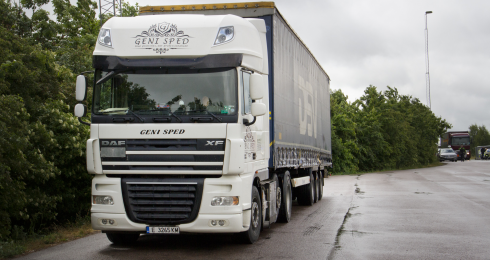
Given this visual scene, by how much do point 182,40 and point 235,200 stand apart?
250 cm

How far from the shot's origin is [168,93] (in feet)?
25.1

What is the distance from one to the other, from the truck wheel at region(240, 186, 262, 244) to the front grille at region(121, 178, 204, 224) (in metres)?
1.17

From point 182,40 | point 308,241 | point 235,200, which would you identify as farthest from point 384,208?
point 182,40

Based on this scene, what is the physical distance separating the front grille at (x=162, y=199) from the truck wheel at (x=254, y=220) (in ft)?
3.84

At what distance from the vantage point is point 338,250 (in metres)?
7.88

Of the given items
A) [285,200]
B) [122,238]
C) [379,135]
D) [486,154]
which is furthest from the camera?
[486,154]

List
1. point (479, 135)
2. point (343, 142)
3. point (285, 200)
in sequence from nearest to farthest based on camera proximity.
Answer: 1. point (285, 200)
2. point (343, 142)
3. point (479, 135)

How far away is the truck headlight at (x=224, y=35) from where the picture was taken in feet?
25.6

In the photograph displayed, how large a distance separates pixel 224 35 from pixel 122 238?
12.4 feet

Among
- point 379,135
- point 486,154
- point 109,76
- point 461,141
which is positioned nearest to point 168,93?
point 109,76

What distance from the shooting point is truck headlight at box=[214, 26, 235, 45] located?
7.80 meters

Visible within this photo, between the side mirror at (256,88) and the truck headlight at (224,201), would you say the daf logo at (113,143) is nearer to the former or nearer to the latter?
the truck headlight at (224,201)

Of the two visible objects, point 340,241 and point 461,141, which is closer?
point 340,241

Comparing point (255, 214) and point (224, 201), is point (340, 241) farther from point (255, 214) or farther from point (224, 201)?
point (224, 201)
